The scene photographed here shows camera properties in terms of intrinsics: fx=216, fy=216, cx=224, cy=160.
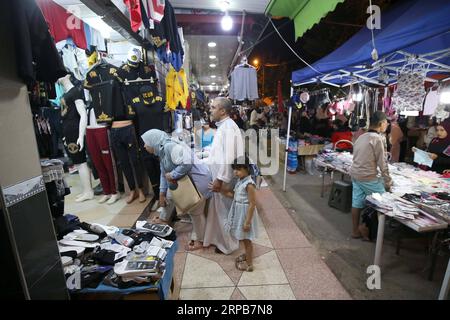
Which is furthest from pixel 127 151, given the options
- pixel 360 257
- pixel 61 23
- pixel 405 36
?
pixel 405 36

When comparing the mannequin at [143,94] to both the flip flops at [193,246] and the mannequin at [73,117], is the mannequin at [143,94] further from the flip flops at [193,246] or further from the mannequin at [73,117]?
the flip flops at [193,246]

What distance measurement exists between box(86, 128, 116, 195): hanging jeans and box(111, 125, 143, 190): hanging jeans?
0.17 metres

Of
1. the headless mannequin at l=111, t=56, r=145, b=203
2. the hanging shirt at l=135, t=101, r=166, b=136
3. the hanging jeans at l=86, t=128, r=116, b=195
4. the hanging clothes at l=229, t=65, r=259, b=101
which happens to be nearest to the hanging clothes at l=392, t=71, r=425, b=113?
the hanging clothes at l=229, t=65, r=259, b=101

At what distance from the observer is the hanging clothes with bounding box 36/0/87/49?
2.96 metres

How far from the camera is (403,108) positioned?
375 cm

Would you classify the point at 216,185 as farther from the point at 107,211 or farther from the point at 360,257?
the point at 107,211

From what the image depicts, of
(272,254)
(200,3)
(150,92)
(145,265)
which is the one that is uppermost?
(200,3)

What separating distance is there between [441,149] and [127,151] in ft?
18.0

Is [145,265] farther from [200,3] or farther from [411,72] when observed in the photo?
[200,3]

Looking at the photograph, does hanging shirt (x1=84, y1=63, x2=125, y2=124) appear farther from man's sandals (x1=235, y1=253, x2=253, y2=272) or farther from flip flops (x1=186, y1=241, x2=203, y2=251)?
man's sandals (x1=235, y1=253, x2=253, y2=272)

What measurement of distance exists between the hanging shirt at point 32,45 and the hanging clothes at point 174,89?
108 inches

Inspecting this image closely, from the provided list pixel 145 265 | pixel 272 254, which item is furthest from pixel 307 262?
pixel 145 265

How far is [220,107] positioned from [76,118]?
9.45 feet

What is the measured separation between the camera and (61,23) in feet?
10.3
